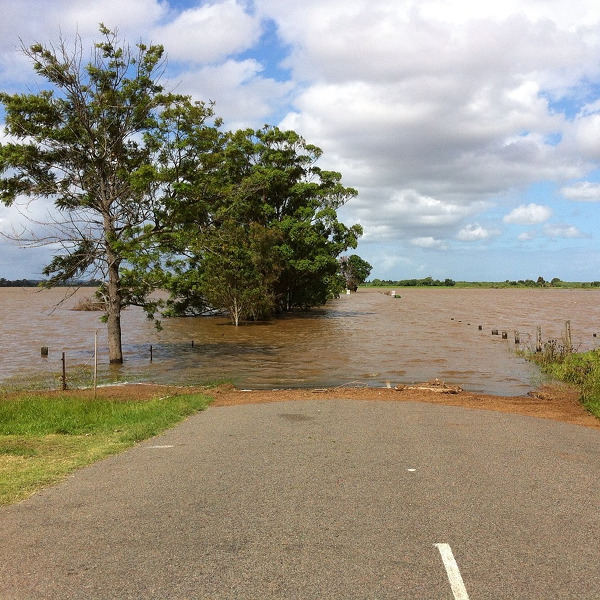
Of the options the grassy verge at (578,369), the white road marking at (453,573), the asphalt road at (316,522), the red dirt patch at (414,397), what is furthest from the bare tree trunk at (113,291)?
the white road marking at (453,573)

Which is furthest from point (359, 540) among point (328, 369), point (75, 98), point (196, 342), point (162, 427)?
point (196, 342)

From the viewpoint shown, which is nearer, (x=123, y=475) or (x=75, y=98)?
(x=123, y=475)

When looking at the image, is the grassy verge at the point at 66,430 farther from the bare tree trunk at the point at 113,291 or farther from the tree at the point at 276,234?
the tree at the point at 276,234

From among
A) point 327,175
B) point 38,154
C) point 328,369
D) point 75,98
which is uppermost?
point 327,175

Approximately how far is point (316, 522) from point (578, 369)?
15753 mm

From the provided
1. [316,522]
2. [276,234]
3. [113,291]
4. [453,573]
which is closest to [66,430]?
[316,522]

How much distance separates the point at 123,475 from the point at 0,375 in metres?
16.5

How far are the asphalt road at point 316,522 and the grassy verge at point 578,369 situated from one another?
5127mm

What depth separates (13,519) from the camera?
5641 mm

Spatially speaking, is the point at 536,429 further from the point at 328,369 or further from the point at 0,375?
the point at 0,375

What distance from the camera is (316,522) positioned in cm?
554

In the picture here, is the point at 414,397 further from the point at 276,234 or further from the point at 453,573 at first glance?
the point at 276,234

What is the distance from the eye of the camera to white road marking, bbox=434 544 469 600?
4.22m

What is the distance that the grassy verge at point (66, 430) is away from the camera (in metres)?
7.21
